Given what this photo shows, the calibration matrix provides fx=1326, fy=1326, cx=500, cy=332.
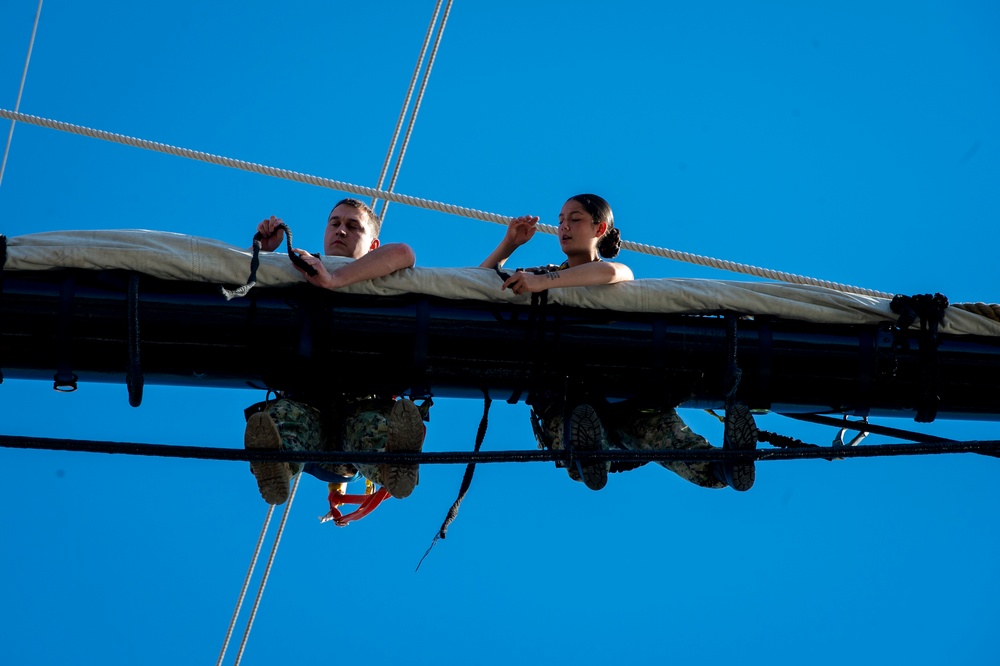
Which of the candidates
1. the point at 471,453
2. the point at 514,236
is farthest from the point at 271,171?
the point at 471,453

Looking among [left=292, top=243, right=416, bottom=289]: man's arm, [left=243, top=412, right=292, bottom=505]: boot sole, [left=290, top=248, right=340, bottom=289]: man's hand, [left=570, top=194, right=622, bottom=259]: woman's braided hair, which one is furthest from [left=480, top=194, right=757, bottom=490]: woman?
[left=243, top=412, right=292, bottom=505]: boot sole

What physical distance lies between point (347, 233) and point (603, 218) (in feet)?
4.39

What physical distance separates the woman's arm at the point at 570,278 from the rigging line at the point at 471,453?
0.73 metres

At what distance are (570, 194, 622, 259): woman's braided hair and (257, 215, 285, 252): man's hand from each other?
5.23 ft

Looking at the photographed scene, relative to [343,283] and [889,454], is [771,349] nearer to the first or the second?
[889,454]

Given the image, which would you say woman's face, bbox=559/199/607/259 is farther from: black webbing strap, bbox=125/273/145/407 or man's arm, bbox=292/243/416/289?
black webbing strap, bbox=125/273/145/407

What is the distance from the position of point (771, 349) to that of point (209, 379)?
8.01ft

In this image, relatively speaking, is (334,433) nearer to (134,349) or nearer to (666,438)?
(134,349)

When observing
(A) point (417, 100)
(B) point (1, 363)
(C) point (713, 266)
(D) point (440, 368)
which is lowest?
(B) point (1, 363)

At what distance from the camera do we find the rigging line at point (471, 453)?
16.6ft

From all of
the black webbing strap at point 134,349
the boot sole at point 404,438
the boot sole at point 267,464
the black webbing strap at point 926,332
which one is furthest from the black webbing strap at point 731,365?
the black webbing strap at point 134,349

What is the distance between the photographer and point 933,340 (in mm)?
5961

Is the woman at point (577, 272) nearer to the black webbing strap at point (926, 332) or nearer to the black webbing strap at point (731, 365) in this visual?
the black webbing strap at point (731, 365)

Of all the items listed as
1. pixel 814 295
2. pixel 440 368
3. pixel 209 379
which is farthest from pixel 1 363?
pixel 814 295
